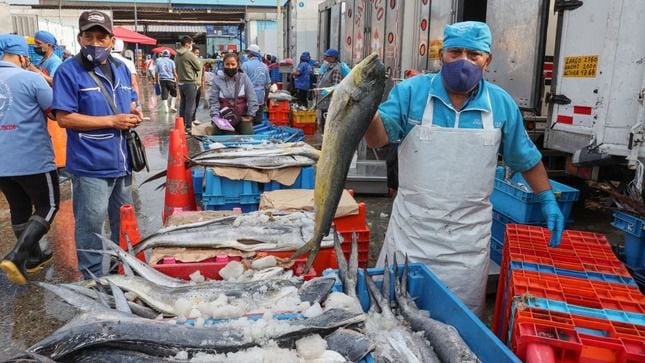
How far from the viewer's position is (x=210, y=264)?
299cm

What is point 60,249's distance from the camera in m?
5.54

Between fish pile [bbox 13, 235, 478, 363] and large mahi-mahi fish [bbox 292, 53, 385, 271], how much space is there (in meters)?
0.42

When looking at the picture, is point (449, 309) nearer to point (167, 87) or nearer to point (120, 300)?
point (120, 300)

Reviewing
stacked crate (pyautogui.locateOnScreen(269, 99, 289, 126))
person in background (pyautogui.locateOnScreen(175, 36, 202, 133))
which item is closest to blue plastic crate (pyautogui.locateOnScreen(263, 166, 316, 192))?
stacked crate (pyautogui.locateOnScreen(269, 99, 289, 126))

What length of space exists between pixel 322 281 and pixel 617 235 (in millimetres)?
5353

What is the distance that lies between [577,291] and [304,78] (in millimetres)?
14594

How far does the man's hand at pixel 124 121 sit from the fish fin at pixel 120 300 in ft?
6.18

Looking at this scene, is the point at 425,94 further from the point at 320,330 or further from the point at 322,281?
the point at 320,330

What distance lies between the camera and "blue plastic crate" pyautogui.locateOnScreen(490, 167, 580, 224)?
452 centimetres

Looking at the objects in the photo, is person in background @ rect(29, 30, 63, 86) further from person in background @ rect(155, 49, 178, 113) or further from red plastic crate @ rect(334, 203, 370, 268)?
person in background @ rect(155, 49, 178, 113)

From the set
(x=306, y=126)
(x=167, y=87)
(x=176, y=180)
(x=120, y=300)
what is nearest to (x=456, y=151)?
(x=120, y=300)

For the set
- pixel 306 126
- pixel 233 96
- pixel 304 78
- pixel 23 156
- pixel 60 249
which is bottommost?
pixel 60 249

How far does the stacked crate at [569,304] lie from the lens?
76.3 inches

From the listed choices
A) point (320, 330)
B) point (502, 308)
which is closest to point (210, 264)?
point (320, 330)
